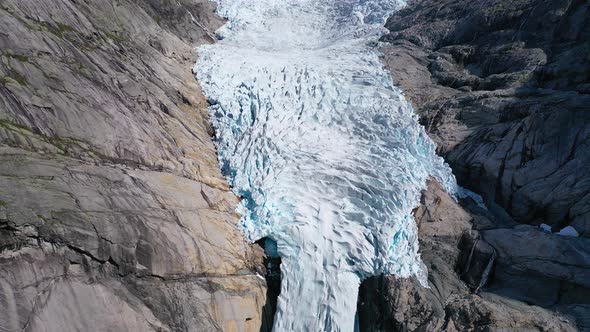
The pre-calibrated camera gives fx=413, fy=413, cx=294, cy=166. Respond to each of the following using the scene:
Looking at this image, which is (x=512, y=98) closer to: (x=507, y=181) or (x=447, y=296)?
(x=507, y=181)

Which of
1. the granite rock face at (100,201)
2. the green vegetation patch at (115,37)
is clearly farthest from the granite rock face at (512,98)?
the green vegetation patch at (115,37)

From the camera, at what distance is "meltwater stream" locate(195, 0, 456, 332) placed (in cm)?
841

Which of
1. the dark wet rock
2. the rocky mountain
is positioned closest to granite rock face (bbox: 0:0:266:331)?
the dark wet rock

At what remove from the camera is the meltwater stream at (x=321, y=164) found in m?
8.41

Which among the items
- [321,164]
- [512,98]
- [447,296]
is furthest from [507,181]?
[321,164]

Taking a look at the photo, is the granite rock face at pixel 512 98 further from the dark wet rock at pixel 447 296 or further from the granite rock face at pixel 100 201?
the granite rock face at pixel 100 201

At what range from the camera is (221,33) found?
758 inches

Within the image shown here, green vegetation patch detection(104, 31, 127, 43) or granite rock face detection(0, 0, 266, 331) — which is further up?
green vegetation patch detection(104, 31, 127, 43)

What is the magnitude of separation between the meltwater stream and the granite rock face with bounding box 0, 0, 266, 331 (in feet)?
2.75

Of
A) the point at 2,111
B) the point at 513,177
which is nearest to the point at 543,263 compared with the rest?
the point at 513,177

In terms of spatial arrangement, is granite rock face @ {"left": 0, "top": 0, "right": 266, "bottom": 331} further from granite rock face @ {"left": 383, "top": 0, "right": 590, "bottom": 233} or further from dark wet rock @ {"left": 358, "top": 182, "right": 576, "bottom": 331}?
granite rock face @ {"left": 383, "top": 0, "right": 590, "bottom": 233}

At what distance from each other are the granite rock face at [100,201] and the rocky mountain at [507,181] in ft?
10.8

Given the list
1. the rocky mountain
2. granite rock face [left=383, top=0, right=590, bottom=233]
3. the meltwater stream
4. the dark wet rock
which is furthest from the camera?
granite rock face [left=383, top=0, right=590, bottom=233]

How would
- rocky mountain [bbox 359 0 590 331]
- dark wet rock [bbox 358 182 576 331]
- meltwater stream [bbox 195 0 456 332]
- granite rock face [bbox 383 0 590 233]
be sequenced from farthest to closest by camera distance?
granite rock face [bbox 383 0 590 233] < meltwater stream [bbox 195 0 456 332] < rocky mountain [bbox 359 0 590 331] < dark wet rock [bbox 358 182 576 331]
